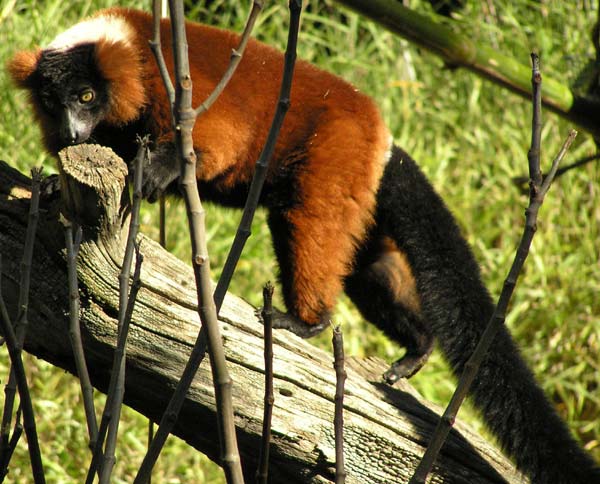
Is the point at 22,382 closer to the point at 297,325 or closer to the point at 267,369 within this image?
the point at 267,369

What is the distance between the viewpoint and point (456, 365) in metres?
4.11

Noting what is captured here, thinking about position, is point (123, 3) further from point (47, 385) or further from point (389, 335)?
point (389, 335)

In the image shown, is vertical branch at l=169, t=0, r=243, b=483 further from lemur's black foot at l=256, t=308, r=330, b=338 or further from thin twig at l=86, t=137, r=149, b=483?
lemur's black foot at l=256, t=308, r=330, b=338

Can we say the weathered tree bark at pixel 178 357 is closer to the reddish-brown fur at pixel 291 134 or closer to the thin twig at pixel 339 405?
the reddish-brown fur at pixel 291 134

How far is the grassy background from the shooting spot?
6270 millimetres

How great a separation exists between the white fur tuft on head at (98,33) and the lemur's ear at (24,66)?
95mm

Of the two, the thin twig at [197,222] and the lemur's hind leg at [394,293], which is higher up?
the lemur's hind leg at [394,293]

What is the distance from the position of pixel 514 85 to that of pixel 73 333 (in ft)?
6.88

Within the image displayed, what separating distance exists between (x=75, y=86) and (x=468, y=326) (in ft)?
7.72

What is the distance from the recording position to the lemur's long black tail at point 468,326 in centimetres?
363

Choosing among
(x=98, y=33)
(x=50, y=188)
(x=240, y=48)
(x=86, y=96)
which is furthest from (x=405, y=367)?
(x=240, y=48)

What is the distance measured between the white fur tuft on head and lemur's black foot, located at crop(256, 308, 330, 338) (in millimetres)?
1638

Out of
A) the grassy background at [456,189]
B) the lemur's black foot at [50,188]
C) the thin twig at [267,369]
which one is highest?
the grassy background at [456,189]

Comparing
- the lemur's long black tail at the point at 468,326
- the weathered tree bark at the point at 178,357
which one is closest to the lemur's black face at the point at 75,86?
the weathered tree bark at the point at 178,357
